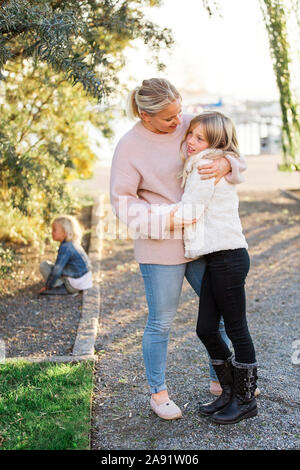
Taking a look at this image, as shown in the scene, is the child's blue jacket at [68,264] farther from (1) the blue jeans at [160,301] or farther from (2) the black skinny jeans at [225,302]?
(2) the black skinny jeans at [225,302]

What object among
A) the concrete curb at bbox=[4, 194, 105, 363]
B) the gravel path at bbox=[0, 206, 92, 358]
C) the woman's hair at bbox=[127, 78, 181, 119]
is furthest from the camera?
the gravel path at bbox=[0, 206, 92, 358]

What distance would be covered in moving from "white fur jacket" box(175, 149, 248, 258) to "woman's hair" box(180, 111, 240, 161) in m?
0.07

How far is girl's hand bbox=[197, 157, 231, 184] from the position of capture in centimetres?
290

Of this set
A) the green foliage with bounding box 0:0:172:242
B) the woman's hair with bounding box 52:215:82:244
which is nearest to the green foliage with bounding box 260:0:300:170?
the green foliage with bounding box 0:0:172:242

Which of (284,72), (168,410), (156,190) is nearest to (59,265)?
(168,410)

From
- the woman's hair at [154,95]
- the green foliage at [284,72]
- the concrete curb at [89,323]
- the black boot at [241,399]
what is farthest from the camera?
the green foliage at [284,72]

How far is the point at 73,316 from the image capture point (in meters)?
5.19

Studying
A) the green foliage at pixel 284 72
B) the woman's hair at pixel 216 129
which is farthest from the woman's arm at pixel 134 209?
the green foliage at pixel 284 72

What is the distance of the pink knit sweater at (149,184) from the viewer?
291 centimetres

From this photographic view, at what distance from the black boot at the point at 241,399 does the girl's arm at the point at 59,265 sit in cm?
297

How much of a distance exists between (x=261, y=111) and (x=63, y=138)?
22650 millimetres

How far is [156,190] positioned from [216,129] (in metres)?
0.43

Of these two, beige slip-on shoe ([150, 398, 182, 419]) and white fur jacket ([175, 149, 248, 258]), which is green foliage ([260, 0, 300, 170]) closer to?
white fur jacket ([175, 149, 248, 258])

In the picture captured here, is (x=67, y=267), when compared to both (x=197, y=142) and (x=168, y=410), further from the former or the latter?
(x=197, y=142)
